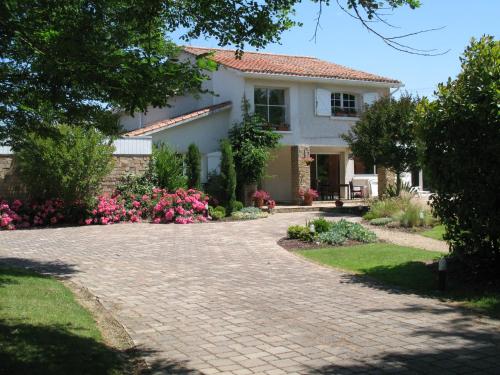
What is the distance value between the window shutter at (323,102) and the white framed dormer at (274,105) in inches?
56.1

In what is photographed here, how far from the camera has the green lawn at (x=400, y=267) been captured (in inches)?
310

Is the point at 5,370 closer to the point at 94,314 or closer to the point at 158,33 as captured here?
the point at 94,314

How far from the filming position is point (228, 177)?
20828 millimetres

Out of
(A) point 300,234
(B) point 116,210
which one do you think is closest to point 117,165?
(B) point 116,210

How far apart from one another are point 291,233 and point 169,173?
7362 mm

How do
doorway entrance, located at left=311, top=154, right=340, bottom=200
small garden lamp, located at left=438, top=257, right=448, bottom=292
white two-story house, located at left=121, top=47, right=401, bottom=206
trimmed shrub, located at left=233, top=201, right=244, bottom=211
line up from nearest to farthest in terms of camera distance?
small garden lamp, located at left=438, top=257, right=448, bottom=292 → trimmed shrub, located at left=233, top=201, right=244, bottom=211 → white two-story house, located at left=121, top=47, right=401, bottom=206 → doorway entrance, located at left=311, top=154, right=340, bottom=200

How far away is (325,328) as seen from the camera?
639 cm

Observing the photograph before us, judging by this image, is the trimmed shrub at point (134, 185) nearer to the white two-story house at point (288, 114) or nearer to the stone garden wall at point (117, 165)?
the stone garden wall at point (117, 165)

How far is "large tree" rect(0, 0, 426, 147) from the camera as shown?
4930mm

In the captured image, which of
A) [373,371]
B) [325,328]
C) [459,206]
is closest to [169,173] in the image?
[459,206]

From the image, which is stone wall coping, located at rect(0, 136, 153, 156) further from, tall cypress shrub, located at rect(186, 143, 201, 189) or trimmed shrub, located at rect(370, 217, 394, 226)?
trimmed shrub, located at rect(370, 217, 394, 226)

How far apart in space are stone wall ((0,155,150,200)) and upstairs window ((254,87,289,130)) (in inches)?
250

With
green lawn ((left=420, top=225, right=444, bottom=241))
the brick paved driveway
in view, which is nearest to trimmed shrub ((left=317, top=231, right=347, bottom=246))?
the brick paved driveway

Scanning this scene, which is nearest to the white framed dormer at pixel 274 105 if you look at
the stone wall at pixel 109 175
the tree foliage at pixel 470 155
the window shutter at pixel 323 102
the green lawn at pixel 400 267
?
the window shutter at pixel 323 102
